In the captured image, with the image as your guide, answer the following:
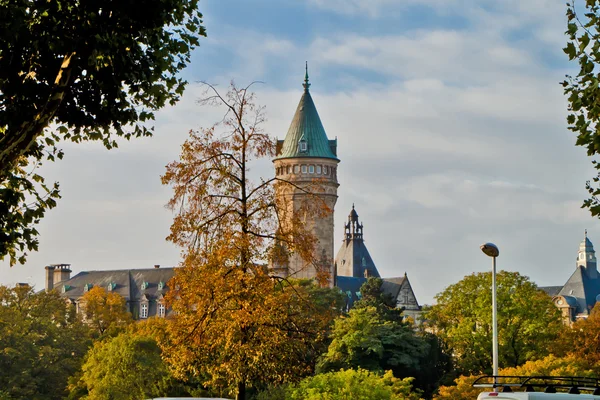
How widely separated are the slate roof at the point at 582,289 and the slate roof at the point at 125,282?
58.7 metres

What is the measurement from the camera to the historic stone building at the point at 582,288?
573ft

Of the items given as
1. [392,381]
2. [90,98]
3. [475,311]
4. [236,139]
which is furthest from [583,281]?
[90,98]

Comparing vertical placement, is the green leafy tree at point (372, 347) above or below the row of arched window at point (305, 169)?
below

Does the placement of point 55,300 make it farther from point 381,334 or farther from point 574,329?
point 574,329

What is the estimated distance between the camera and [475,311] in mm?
78000

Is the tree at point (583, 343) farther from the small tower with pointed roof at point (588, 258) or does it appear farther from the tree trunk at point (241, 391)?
the small tower with pointed roof at point (588, 258)

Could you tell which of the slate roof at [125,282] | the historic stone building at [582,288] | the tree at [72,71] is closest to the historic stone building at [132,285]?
the slate roof at [125,282]

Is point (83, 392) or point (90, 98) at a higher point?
point (90, 98)

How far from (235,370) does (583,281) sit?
157923 millimetres

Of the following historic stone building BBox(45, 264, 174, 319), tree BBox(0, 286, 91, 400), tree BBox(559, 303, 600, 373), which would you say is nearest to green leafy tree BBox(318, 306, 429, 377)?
tree BBox(559, 303, 600, 373)

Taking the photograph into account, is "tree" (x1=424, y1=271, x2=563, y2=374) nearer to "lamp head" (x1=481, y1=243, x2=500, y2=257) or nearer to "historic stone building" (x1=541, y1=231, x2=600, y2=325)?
"lamp head" (x1=481, y1=243, x2=500, y2=257)

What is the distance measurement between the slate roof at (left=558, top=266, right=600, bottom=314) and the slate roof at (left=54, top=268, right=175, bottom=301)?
5869cm

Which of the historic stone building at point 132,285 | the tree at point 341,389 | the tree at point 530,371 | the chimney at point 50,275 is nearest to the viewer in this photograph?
the tree at point 341,389

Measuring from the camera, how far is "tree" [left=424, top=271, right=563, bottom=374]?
245ft
